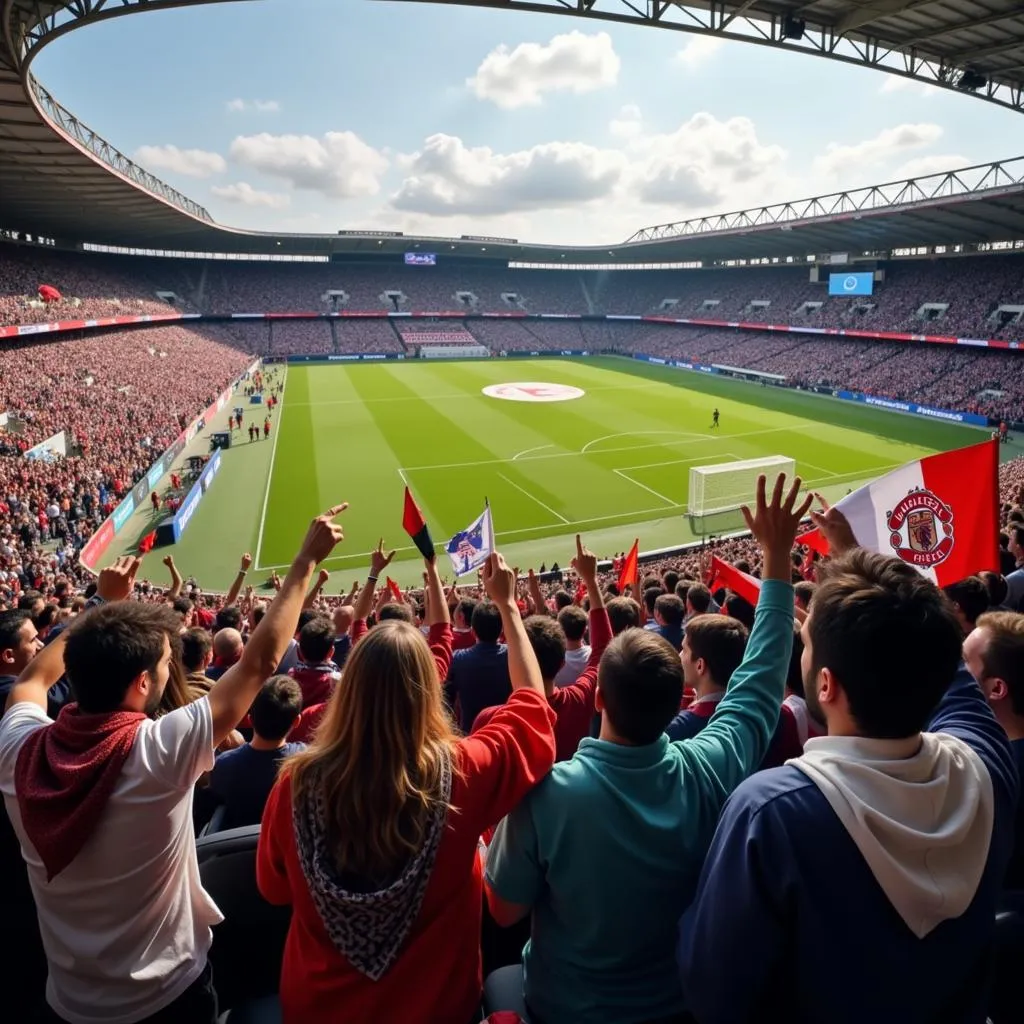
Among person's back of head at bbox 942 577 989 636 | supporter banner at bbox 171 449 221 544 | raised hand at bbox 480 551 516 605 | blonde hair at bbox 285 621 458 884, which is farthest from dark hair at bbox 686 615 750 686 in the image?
supporter banner at bbox 171 449 221 544

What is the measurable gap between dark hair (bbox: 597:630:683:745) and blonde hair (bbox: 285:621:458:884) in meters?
0.61

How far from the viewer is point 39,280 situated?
4634cm

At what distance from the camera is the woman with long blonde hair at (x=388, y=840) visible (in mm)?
2082

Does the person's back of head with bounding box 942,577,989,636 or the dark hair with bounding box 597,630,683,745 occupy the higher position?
the dark hair with bounding box 597,630,683,745

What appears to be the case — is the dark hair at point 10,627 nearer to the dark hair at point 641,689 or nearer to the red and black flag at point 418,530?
the red and black flag at point 418,530

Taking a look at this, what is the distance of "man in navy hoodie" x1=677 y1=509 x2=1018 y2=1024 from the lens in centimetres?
175

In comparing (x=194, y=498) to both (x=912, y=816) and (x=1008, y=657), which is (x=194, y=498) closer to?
(x=1008, y=657)

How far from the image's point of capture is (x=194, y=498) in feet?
87.0

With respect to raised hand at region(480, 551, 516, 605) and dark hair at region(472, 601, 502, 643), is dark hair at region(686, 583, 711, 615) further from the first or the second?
raised hand at region(480, 551, 516, 605)

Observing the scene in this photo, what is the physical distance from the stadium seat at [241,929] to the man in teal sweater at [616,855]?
1290 mm

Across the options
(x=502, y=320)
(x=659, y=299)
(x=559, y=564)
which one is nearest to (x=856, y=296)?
(x=659, y=299)

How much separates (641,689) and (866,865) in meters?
0.84

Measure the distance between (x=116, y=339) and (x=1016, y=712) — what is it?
5824 centimetres

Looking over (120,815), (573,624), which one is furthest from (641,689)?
(573,624)
